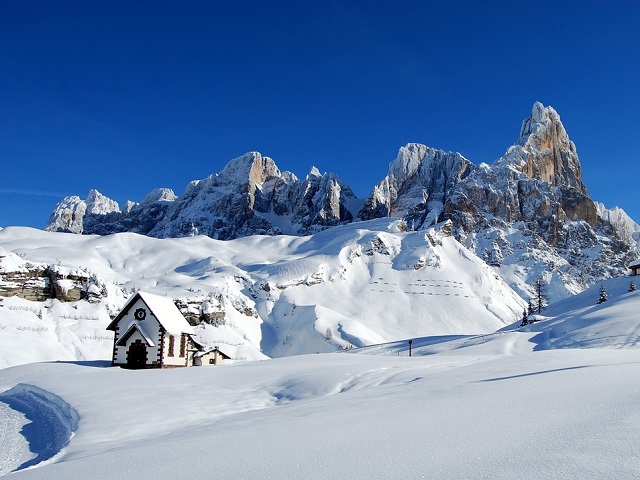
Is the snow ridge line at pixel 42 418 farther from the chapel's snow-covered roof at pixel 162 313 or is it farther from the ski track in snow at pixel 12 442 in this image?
the chapel's snow-covered roof at pixel 162 313

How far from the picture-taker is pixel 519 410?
764cm

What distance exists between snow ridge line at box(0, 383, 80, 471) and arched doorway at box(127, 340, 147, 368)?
40.3ft

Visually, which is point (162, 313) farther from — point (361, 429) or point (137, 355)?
point (361, 429)

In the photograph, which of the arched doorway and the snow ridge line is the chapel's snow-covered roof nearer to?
the arched doorway

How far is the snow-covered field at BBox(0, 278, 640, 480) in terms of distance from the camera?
5508 mm

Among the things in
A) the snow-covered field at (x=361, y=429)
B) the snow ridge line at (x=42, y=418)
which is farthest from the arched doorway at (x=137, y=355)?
the snow-covered field at (x=361, y=429)

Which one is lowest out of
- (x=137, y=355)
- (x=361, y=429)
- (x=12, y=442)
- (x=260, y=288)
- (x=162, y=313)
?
(x=12, y=442)

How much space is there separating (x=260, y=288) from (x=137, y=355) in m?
54.4

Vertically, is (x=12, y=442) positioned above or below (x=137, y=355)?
below

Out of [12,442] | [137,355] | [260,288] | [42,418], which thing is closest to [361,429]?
[12,442]

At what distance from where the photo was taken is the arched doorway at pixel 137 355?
114ft

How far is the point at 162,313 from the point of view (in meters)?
36.6

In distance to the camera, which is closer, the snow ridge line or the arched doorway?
the snow ridge line

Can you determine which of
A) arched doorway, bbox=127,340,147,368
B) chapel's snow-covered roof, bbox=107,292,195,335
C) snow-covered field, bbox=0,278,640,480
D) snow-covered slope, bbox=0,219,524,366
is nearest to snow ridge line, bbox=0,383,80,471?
snow-covered field, bbox=0,278,640,480
